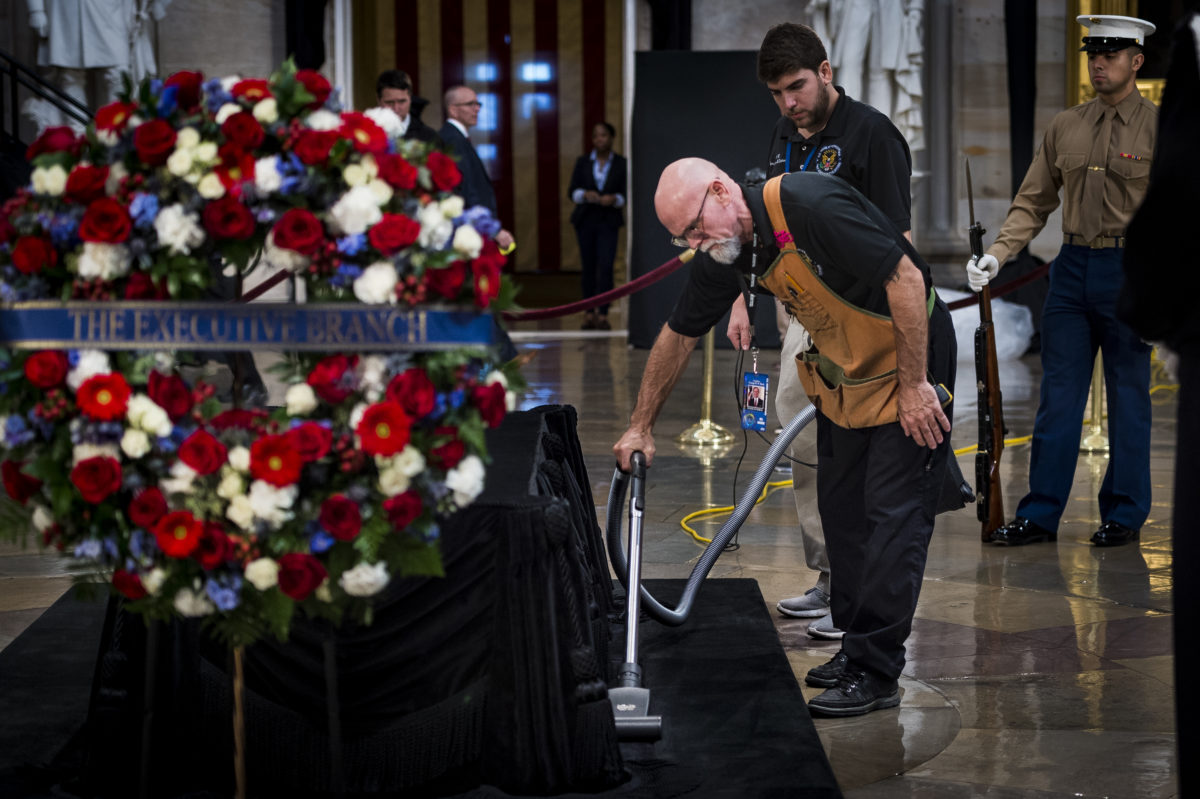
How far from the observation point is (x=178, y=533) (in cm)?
240

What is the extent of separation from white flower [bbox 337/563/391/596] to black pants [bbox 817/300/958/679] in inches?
58.5

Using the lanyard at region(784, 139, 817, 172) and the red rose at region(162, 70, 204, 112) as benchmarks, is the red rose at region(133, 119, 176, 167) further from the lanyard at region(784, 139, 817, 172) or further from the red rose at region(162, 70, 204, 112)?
the lanyard at region(784, 139, 817, 172)

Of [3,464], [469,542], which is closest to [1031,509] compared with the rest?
[469,542]

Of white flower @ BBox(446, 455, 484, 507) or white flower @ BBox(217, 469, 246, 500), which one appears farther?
white flower @ BBox(446, 455, 484, 507)

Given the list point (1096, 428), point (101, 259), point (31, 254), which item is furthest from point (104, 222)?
point (1096, 428)

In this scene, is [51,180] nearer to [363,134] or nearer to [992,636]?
[363,134]

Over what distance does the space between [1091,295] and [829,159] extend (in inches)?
62.0

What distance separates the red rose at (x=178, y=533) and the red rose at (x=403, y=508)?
0.31m

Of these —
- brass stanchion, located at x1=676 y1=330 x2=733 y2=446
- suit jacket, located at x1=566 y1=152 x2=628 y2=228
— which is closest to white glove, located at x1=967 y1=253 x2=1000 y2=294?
brass stanchion, located at x1=676 y1=330 x2=733 y2=446

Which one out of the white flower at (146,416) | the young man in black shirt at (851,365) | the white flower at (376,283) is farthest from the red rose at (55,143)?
the young man in black shirt at (851,365)

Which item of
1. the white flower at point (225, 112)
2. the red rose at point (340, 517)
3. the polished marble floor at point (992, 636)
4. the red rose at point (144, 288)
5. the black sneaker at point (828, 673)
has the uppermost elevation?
the white flower at point (225, 112)

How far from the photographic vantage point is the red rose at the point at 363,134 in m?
2.48

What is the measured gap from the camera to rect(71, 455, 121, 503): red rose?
2.38m

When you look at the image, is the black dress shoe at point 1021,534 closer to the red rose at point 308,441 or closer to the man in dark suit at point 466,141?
the man in dark suit at point 466,141
